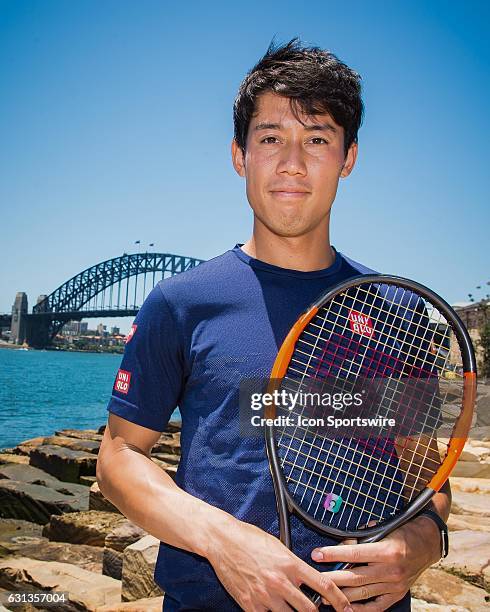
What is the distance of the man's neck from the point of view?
1.72m

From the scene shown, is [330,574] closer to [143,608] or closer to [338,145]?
[338,145]

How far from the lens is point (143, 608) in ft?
Result: 9.43

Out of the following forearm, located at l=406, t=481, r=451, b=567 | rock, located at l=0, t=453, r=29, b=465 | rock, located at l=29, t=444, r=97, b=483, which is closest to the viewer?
forearm, located at l=406, t=481, r=451, b=567

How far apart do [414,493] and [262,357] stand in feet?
1.75

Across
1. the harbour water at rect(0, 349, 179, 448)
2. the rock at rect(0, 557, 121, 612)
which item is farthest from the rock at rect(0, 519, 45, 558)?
the harbour water at rect(0, 349, 179, 448)

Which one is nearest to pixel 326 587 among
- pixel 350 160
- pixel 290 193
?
pixel 290 193

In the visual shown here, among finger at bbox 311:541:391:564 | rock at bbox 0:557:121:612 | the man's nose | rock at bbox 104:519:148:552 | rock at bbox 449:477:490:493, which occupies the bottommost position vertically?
rock at bbox 0:557:121:612

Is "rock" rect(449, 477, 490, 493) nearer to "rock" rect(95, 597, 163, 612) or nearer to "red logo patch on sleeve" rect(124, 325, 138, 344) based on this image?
"rock" rect(95, 597, 163, 612)

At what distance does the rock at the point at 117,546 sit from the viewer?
417cm

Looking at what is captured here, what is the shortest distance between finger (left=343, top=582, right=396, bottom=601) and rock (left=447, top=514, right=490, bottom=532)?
3.08 meters

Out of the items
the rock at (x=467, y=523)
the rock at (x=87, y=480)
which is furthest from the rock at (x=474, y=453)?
the rock at (x=87, y=480)

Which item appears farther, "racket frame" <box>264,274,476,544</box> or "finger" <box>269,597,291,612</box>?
"racket frame" <box>264,274,476,544</box>

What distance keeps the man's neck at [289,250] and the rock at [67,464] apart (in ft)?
25.9

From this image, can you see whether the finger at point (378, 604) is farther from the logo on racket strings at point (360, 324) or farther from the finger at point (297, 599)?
the logo on racket strings at point (360, 324)
